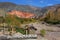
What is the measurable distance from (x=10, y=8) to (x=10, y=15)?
0.24m

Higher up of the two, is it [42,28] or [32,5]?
[32,5]

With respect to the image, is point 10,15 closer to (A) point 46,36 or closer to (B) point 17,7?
(B) point 17,7

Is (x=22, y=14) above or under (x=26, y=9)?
under

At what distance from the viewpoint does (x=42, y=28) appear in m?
9.76

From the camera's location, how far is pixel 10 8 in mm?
9367

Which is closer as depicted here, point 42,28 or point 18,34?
point 18,34

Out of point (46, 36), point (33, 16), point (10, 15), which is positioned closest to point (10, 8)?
point (10, 15)

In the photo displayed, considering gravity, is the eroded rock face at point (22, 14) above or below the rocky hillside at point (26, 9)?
below

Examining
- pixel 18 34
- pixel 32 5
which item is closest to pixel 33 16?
pixel 32 5

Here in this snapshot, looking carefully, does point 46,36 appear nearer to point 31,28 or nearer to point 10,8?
point 31,28

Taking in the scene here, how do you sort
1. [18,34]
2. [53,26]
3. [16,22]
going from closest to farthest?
[18,34]
[16,22]
[53,26]

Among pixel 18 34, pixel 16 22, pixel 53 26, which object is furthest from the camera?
pixel 53 26

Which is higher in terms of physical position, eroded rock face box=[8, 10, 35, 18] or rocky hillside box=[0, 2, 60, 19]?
rocky hillside box=[0, 2, 60, 19]

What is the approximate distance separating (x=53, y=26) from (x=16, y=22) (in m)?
1.51
